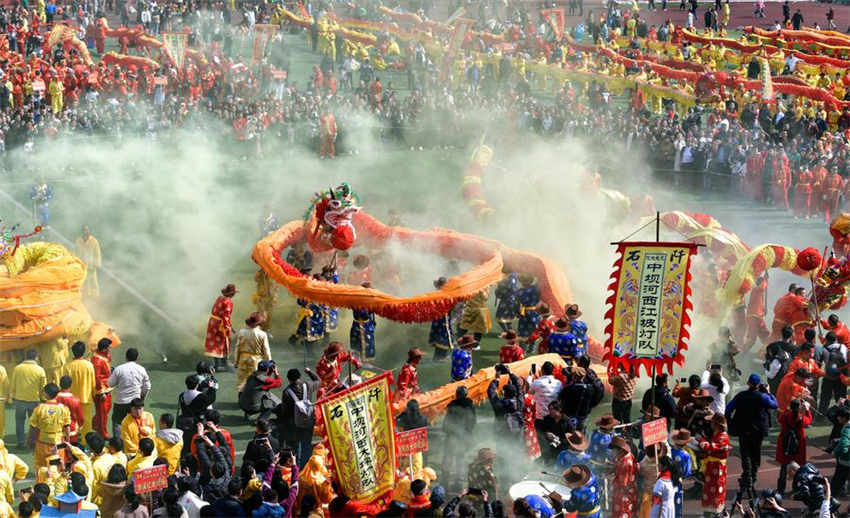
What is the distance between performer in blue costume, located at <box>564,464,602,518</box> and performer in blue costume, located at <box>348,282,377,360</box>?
6524 millimetres

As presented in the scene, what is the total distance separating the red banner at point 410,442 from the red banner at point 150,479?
2164mm

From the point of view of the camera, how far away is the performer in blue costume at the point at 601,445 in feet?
41.4

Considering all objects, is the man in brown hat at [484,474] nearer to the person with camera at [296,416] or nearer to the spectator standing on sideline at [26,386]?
the person with camera at [296,416]

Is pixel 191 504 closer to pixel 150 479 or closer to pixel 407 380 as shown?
pixel 150 479

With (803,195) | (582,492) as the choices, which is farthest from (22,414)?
(803,195)

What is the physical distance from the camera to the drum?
37.7ft

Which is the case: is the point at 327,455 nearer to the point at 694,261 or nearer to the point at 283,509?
the point at 283,509

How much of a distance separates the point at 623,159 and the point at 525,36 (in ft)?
44.3

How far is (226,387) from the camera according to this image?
55.5ft

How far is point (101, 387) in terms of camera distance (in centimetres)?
1473

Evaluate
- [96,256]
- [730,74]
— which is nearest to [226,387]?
[96,256]

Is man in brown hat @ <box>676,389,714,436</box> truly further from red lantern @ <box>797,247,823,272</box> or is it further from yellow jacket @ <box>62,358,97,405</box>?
yellow jacket @ <box>62,358,97,405</box>

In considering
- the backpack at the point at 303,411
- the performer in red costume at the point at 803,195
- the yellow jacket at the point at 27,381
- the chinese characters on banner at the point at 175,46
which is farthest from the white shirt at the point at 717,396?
the chinese characters on banner at the point at 175,46

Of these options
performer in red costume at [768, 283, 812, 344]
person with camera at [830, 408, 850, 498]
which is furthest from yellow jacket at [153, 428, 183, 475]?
performer in red costume at [768, 283, 812, 344]
